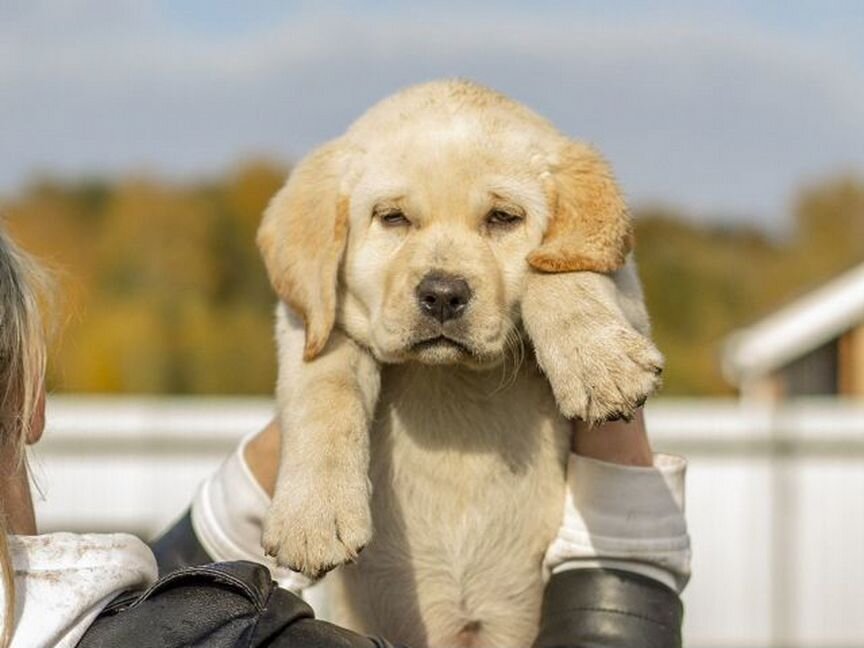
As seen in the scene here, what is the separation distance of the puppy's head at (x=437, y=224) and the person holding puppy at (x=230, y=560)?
366 millimetres

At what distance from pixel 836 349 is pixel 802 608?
27.2 ft

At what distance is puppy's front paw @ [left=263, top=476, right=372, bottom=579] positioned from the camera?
3145 millimetres

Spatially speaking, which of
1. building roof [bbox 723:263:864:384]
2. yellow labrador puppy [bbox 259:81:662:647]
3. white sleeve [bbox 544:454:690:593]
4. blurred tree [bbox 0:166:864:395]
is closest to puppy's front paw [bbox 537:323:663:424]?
yellow labrador puppy [bbox 259:81:662:647]

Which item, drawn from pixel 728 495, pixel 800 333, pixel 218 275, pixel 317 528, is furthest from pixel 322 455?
pixel 218 275

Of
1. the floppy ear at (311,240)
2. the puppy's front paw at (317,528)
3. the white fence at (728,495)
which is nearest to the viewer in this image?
the puppy's front paw at (317,528)

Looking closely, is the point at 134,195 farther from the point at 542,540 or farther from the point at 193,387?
the point at 542,540

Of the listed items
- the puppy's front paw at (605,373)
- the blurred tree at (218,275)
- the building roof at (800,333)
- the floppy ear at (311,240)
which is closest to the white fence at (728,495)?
the building roof at (800,333)

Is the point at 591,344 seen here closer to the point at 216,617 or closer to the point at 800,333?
the point at 216,617

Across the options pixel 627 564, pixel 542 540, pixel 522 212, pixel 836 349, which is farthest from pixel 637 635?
pixel 836 349

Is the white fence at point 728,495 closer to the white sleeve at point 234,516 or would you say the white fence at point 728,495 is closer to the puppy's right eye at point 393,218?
the white sleeve at point 234,516

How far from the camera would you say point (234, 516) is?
3.88 m

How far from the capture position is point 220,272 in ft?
139

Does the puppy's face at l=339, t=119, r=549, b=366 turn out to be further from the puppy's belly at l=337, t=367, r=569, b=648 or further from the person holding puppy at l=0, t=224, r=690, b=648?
the person holding puppy at l=0, t=224, r=690, b=648

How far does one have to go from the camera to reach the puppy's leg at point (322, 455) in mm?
3160
